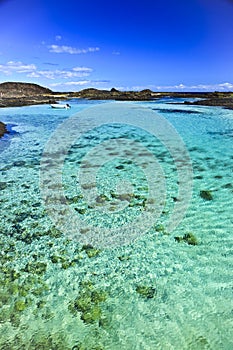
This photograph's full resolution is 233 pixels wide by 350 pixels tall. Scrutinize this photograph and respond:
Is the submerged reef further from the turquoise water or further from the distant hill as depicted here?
the distant hill

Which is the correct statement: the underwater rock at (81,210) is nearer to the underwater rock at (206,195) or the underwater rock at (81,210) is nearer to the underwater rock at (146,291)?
the underwater rock at (146,291)

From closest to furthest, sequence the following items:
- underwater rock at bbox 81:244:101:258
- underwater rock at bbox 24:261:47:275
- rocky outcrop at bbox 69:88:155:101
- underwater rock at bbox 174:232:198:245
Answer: underwater rock at bbox 24:261:47:275
underwater rock at bbox 81:244:101:258
underwater rock at bbox 174:232:198:245
rocky outcrop at bbox 69:88:155:101

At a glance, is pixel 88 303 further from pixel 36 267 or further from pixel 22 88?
pixel 22 88

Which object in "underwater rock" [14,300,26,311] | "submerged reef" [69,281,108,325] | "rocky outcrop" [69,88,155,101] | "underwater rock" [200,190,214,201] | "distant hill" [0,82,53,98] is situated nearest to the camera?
"submerged reef" [69,281,108,325]

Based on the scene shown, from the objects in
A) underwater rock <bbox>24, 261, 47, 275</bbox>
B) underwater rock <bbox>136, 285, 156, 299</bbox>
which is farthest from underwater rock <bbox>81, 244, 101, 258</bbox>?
underwater rock <bbox>136, 285, 156, 299</bbox>

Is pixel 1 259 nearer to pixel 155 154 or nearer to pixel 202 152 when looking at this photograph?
pixel 155 154

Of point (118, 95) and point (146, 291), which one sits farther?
point (118, 95)

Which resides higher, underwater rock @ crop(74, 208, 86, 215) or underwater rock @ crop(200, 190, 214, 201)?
underwater rock @ crop(200, 190, 214, 201)

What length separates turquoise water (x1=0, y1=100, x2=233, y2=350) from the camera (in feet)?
17.1

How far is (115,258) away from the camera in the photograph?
7.44 meters

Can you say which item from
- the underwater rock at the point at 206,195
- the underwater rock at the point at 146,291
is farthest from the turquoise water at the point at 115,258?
the underwater rock at the point at 206,195

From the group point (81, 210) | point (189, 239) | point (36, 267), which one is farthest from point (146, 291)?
point (81, 210)

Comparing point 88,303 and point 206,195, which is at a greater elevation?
point 206,195

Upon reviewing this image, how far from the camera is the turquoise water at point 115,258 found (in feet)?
17.1
